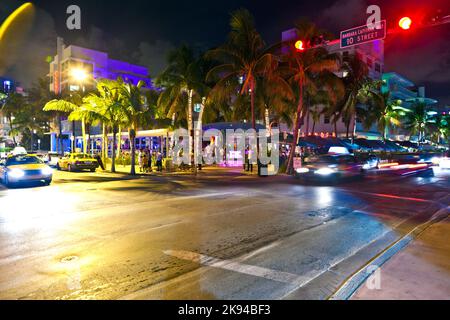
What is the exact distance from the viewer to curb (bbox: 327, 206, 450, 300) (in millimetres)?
3949

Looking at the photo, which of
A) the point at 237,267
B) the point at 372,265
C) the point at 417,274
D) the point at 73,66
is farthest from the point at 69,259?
the point at 73,66

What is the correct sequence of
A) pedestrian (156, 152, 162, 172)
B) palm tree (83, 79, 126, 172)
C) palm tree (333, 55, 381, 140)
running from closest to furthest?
1. palm tree (83, 79, 126, 172)
2. pedestrian (156, 152, 162, 172)
3. palm tree (333, 55, 381, 140)

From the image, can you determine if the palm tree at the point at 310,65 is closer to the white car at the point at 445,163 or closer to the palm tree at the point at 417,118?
the white car at the point at 445,163

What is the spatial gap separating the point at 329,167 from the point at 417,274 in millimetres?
11743

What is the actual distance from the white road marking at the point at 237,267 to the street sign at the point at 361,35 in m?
7.92

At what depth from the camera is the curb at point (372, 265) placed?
3.95 m

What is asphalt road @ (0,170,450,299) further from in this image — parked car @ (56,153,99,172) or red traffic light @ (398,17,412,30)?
parked car @ (56,153,99,172)

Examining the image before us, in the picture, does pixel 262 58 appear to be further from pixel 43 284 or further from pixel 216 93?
pixel 43 284

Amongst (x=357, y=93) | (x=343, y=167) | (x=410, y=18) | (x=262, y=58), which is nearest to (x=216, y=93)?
(x=262, y=58)

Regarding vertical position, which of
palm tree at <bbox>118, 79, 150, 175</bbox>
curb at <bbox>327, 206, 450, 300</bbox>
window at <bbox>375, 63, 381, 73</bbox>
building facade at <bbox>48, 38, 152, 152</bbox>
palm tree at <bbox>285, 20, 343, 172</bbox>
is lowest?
curb at <bbox>327, 206, 450, 300</bbox>

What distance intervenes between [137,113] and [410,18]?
56.9 feet

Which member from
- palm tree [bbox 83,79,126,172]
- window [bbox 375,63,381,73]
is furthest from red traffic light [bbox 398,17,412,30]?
window [bbox 375,63,381,73]

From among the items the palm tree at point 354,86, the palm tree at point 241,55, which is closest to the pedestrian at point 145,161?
the palm tree at point 241,55

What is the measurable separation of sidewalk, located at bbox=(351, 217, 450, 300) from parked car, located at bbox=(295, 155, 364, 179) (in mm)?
9782
